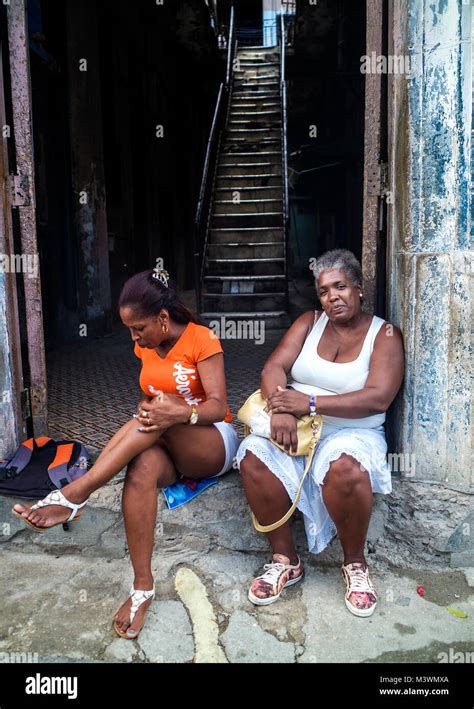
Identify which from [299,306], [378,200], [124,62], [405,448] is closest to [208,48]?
[124,62]

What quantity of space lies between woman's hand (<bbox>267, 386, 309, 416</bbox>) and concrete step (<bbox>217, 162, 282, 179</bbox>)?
854 cm

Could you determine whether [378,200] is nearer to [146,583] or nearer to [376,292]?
[376,292]

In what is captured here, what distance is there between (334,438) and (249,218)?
7.59 meters

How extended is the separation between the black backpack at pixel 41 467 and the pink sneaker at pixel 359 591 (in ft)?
4.84

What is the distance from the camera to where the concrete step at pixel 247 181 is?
10352 millimetres

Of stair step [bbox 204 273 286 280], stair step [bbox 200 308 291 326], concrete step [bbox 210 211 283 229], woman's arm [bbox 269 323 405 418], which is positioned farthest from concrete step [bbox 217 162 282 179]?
woman's arm [bbox 269 323 405 418]

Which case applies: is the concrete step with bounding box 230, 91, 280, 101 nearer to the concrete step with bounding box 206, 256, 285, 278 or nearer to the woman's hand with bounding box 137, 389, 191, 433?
the concrete step with bounding box 206, 256, 285, 278

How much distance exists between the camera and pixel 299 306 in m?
10.3

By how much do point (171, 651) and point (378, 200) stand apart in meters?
2.41

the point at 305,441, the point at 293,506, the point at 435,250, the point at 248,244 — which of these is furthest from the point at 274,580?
the point at 248,244

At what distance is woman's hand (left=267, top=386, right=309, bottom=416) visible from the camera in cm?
270

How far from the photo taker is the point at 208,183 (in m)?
10.5

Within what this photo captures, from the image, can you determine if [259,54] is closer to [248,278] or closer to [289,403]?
[248,278]

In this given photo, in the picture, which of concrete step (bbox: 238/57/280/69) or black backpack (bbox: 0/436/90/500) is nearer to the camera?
black backpack (bbox: 0/436/90/500)
